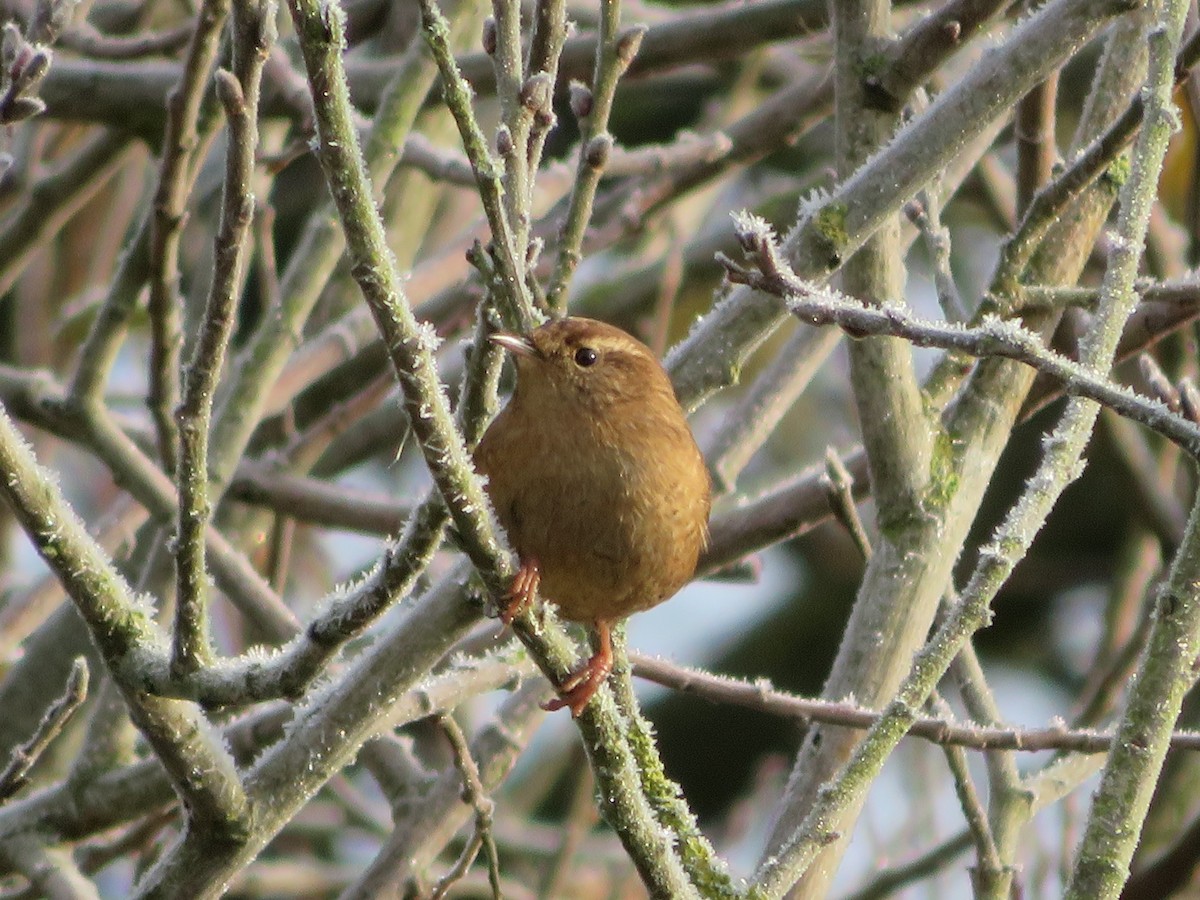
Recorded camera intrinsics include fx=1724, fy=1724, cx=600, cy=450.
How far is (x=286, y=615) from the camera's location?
14.0ft

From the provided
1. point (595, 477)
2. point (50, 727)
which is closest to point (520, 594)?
point (595, 477)

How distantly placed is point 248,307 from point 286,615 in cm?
482

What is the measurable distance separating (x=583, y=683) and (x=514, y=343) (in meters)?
0.58

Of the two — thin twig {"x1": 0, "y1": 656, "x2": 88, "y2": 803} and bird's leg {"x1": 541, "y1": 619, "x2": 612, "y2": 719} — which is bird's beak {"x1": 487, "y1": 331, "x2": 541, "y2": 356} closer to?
bird's leg {"x1": 541, "y1": 619, "x2": 612, "y2": 719}

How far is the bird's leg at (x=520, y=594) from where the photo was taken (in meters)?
2.46

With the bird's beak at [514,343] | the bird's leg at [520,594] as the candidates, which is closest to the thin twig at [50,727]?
the bird's leg at [520,594]

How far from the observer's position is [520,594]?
255 centimetres

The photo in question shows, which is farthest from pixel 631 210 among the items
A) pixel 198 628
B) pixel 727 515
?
pixel 198 628

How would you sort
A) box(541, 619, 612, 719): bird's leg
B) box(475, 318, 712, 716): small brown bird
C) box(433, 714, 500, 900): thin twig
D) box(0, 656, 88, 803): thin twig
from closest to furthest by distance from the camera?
box(541, 619, 612, 719): bird's leg, box(0, 656, 88, 803): thin twig, box(475, 318, 712, 716): small brown bird, box(433, 714, 500, 900): thin twig

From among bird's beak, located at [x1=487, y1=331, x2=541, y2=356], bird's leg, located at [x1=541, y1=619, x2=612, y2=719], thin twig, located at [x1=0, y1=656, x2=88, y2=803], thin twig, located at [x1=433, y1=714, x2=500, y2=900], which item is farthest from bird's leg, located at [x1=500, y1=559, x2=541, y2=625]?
thin twig, located at [x1=0, y1=656, x2=88, y2=803]

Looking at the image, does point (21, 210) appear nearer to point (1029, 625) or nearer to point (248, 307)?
point (248, 307)

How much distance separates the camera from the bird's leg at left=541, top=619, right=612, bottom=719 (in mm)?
2672

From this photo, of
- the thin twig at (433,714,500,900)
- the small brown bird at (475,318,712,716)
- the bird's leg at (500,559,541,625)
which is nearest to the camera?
the bird's leg at (500,559,541,625)

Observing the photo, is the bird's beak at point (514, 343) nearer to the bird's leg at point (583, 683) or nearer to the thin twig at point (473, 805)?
the bird's leg at point (583, 683)
